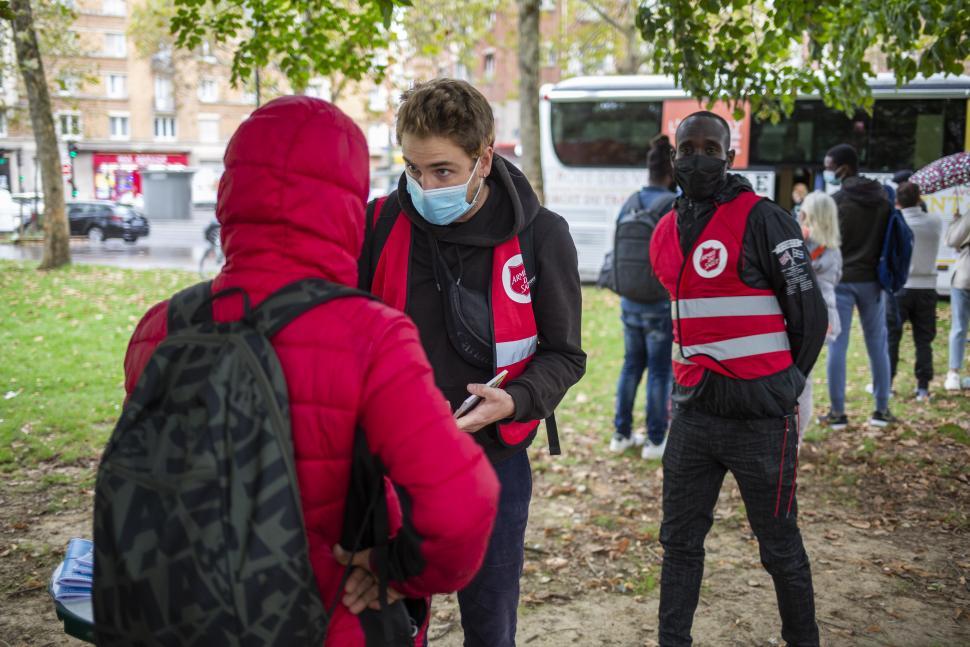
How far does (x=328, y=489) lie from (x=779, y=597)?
7.32 ft

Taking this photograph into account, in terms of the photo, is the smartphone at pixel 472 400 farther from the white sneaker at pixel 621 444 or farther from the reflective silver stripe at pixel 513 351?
the white sneaker at pixel 621 444

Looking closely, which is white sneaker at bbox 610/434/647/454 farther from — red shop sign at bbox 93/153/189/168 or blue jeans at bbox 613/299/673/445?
red shop sign at bbox 93/153/189/168

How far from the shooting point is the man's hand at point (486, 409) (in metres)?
2.28

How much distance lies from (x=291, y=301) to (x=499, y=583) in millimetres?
1292

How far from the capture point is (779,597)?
3223mm

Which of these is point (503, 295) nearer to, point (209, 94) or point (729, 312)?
point (729, 312)

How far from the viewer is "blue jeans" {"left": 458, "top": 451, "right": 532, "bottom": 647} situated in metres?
2.53

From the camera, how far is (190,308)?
166 centimetres

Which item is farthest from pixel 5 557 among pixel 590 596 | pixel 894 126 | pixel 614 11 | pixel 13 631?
pixel 614 11

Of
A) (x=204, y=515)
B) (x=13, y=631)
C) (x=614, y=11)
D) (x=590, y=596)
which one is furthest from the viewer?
(x=614, y=11)

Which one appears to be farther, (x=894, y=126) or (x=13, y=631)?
(x=894, y=126)

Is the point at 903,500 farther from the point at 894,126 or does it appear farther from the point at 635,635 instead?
the point at 894,126

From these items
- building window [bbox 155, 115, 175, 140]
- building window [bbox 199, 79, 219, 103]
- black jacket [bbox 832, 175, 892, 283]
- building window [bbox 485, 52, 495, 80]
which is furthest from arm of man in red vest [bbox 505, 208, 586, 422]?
building window [bbox 155, 115, 175, 140]

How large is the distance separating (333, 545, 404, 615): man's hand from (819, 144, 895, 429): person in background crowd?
19.9 ft
